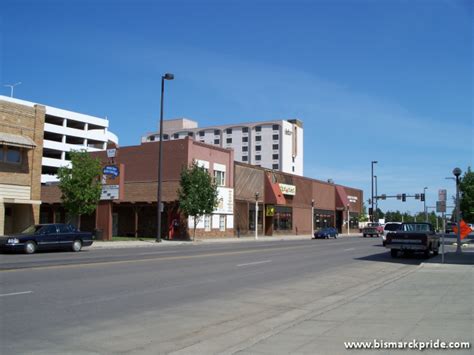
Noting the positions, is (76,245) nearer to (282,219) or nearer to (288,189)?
(282,219)

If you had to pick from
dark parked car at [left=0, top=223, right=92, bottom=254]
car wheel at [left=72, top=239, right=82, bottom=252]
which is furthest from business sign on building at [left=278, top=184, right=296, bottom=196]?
car wheel at [left=72, top=239, right=82, bottom=252]

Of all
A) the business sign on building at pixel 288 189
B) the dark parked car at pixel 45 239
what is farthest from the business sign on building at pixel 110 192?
the business sign on building at pixel 288 189

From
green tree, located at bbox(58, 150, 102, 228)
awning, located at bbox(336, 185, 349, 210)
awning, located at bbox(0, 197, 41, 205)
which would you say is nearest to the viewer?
awning, located at bbox(0, 197, 41, 205)

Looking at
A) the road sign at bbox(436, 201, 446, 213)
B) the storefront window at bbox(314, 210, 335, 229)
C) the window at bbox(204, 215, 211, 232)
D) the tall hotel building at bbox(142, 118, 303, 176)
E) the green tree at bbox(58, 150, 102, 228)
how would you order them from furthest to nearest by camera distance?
the tall hotel building at bbox(142, 118, 303, 176), the storefront window at bbox(314, 210, 335, 229), the window at bbox(204, 215, 211, 232), the green tree at bbox(58, 150, 102, 228), the road sign at bbox(436, 201, 446, 213)

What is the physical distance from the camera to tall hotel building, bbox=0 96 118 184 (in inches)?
3698

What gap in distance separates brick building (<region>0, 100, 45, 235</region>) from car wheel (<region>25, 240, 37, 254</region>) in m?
9.26

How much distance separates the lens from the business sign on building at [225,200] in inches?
2053

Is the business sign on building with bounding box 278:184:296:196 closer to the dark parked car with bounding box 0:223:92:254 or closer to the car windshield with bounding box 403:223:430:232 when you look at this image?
the car windshield with bounding box 403:223:430:232

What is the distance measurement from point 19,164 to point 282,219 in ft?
128

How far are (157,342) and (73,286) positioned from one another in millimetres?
5939

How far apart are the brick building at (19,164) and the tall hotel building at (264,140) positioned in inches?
3894

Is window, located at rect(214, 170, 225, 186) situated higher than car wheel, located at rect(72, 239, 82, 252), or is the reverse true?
window, located at rect(214, 170, 225, 186)

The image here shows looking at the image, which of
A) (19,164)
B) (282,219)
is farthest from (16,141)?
(282,219)

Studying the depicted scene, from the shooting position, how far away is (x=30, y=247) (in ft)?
80.2
